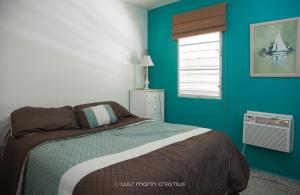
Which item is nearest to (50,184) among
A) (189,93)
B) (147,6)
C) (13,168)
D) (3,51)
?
(13,168)

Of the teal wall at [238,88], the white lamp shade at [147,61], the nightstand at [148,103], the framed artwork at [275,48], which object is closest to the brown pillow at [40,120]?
the nightstand at [148,103]

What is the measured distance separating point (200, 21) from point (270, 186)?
234 centimetres

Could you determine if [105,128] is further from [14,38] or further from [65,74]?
[14,38]

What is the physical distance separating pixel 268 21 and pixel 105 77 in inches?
91.8

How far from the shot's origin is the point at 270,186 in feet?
7.97

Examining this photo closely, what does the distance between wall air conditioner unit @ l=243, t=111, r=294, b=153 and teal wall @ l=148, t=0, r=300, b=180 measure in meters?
0.11

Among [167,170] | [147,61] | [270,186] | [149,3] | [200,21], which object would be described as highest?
[149,3]

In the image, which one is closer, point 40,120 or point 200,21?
point 40,120

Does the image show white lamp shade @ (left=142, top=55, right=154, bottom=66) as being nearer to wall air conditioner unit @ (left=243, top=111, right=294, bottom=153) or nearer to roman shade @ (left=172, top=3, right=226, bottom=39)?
roman shade @ (left=172, top=3, right=226, bottom=39)

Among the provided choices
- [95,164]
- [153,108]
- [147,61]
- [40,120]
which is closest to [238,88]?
[153,108]

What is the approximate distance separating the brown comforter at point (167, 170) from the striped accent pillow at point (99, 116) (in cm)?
16

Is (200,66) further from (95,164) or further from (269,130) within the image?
(95,164)

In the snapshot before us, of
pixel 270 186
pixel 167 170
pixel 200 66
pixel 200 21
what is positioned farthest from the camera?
pixel 200 66

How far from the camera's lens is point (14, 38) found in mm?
2471
